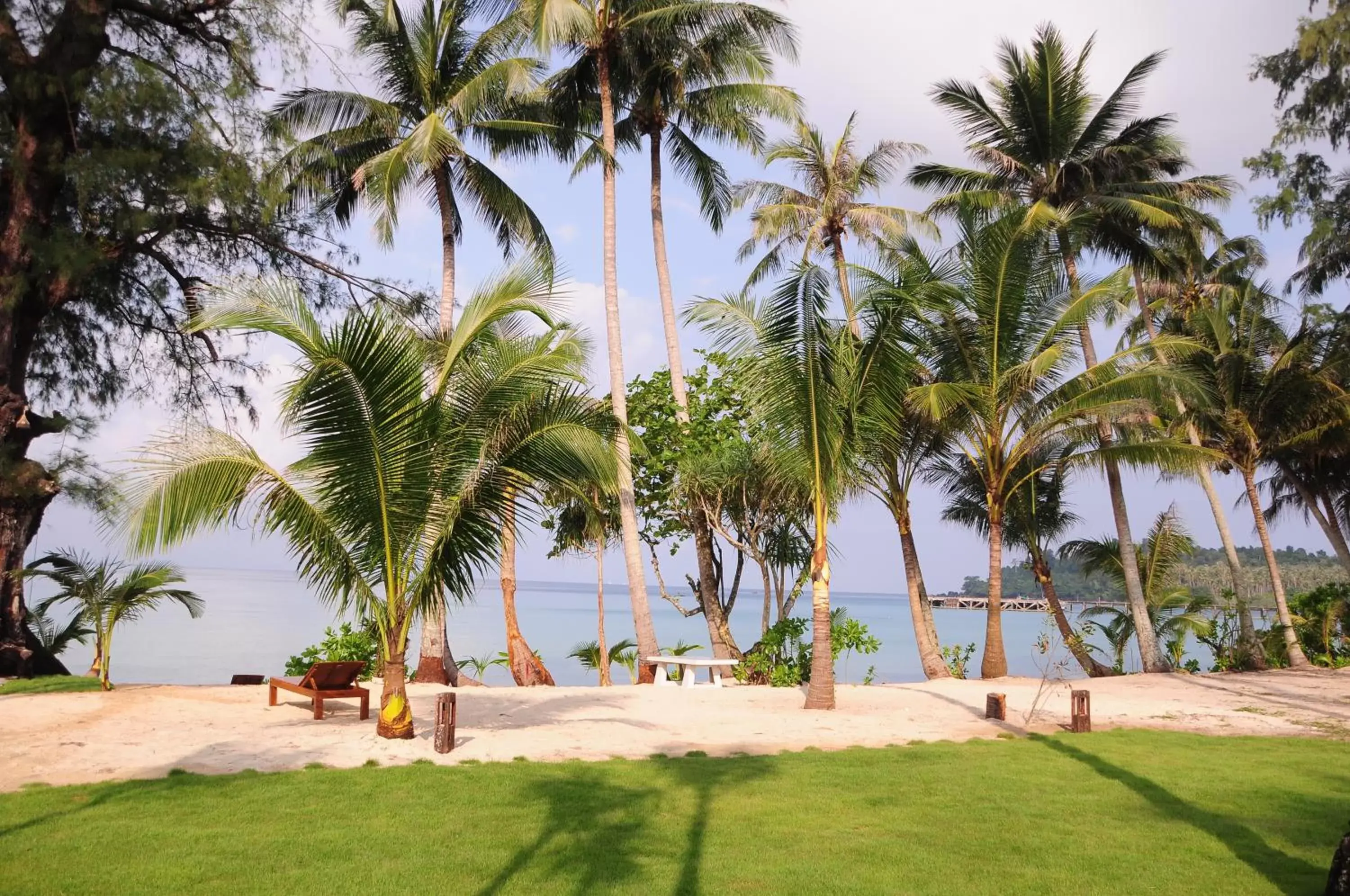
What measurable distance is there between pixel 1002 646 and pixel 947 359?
5.04 metres

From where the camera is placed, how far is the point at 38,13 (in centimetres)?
1341

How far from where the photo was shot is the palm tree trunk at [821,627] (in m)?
11.6

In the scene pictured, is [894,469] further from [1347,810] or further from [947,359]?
[1347,810]

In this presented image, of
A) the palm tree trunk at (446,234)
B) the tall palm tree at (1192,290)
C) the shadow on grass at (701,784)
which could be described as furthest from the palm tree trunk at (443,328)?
the tall palm tree at (1192,290)

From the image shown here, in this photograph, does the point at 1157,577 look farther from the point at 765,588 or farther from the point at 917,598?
the point at 765,588

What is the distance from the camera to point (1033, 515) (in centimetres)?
1867

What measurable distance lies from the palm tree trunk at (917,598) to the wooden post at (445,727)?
1093 centimetres

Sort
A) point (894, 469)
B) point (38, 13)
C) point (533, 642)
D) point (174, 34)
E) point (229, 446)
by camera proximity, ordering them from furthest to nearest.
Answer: point (533, 642) < point (894, 469) < point (174, 34) < point (38, 13) < point (229, 446)

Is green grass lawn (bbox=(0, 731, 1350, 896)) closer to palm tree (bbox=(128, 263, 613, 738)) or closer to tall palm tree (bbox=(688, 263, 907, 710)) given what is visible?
palm tree (bbox=(128, 263, 613, 738))

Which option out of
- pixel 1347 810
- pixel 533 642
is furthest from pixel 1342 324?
pixel 533 642

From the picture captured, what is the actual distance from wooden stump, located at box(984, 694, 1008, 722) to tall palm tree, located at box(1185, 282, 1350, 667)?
29.8 ft

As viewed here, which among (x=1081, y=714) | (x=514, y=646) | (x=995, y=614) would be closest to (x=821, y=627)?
(x=1081, y=714)

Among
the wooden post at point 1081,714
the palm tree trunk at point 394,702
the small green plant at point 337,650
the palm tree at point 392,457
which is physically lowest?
the wooden post at point 1081,714

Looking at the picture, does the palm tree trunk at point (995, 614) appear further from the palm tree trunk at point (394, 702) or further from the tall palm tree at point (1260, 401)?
the palm tree trunk at point (394, 702)
